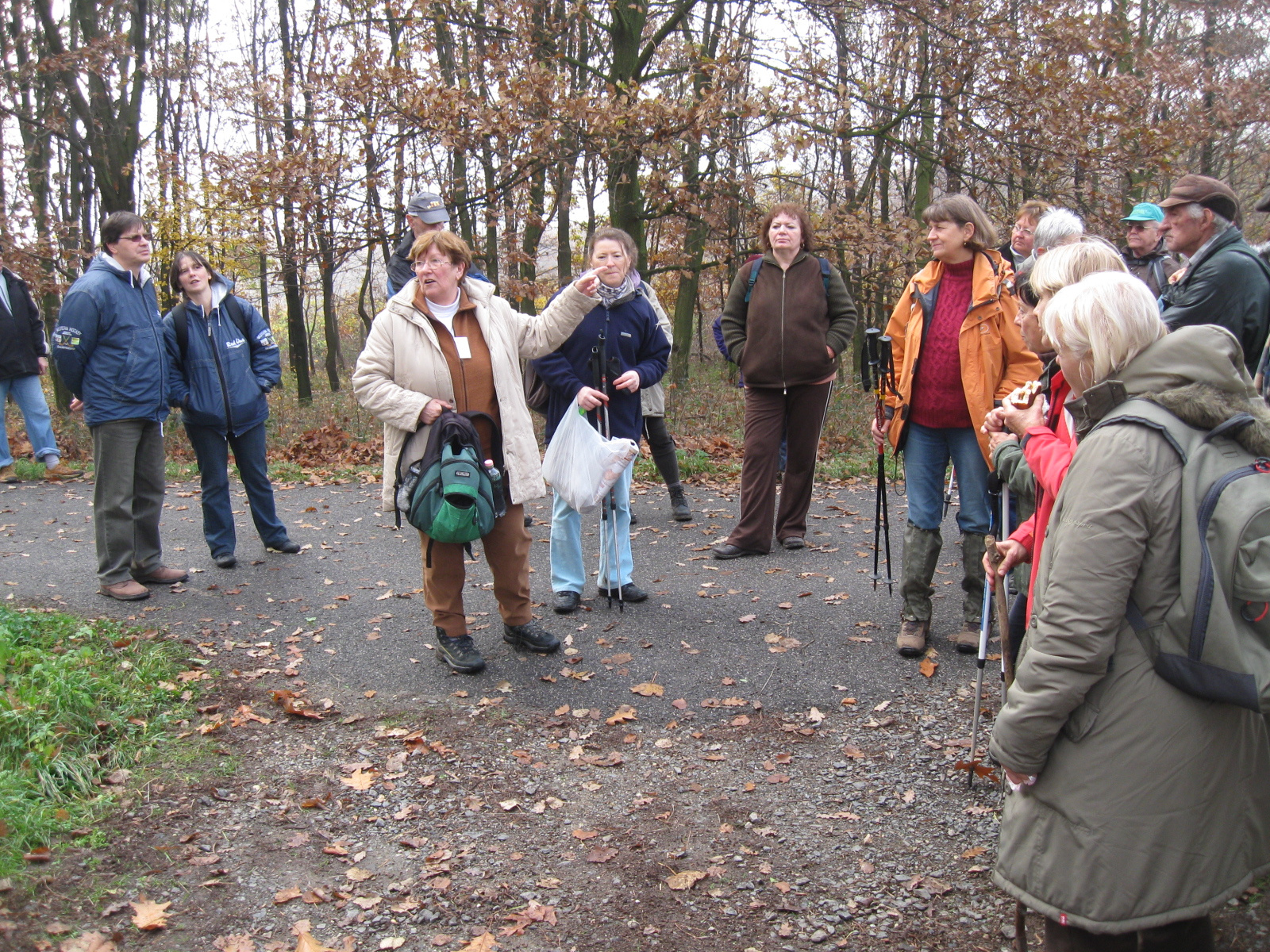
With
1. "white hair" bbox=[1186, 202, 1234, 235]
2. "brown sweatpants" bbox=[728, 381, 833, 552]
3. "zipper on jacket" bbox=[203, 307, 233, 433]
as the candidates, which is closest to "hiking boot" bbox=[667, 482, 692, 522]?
"brown sweatpants" bbox=[728, 381, 833, 552]

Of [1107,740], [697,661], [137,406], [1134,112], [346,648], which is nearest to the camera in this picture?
[1107,740]

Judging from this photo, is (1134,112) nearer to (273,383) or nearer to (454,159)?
(454,159)

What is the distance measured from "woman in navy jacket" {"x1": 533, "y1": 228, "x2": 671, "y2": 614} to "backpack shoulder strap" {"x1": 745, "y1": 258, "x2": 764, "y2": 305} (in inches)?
42.0

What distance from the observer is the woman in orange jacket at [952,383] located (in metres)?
4.86

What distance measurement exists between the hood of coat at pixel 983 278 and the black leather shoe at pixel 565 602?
277 centimetres

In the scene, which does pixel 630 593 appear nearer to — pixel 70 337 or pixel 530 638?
pixel 530 638

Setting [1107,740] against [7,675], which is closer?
[1107,740]

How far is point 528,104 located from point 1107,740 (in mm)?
10275

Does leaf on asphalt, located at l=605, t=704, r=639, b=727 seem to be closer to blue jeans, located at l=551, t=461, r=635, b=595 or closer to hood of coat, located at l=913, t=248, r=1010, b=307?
blue jeans, located at l=551, t=461, r=635, b=595

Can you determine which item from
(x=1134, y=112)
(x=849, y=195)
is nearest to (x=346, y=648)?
(x=1134, y=112)

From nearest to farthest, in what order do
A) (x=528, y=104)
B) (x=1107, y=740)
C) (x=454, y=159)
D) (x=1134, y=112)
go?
(x=1107, y=740) → (x=528, y=104) → (x=1134, y=112) → (x=454, y=159)

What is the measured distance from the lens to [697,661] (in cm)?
526

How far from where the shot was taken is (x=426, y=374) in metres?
4.83

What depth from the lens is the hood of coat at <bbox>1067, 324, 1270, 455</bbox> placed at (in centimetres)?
208
